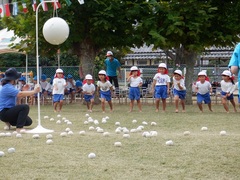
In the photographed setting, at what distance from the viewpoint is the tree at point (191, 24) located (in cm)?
1867

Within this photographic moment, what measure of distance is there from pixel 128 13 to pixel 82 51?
3095 millimetres

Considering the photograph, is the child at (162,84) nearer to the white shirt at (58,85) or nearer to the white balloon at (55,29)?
the white shirt at (58,85)

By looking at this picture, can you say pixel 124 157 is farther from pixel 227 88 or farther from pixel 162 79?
pixel 162 79

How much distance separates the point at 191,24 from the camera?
61.3 feet

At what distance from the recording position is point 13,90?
1097 cm

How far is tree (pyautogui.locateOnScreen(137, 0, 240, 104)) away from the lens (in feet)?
61.3

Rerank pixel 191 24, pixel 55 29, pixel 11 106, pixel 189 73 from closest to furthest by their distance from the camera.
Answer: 1. pixel 11 106
2. pixel 55 29
3. pixel 191 24
4. pixel 189 73

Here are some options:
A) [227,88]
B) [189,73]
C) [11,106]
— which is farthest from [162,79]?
[11,106]

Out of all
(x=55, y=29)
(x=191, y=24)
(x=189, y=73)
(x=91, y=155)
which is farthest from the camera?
(x=189, y=73)

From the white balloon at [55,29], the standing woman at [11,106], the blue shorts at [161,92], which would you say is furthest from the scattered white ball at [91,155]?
the blue shorts at [161,92]

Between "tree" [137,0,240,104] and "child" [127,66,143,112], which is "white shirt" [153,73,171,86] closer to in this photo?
"child" [127,66,143,112]

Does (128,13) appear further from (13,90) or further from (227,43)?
(13,90)

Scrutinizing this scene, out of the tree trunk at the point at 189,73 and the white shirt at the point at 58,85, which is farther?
the tree trunk at the point at 189,73

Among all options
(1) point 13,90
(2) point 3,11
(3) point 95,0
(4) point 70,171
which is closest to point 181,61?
(3) point 95,0
